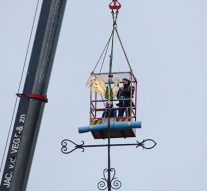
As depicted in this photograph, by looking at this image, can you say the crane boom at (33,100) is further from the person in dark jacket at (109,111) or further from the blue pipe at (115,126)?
the person in dark jacket at (109,111)

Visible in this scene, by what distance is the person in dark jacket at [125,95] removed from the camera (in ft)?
99.7

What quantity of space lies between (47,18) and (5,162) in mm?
4110

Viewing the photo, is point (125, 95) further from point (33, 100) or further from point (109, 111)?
point (33, 100)

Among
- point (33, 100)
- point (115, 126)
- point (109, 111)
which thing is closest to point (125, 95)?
point (109, 111)

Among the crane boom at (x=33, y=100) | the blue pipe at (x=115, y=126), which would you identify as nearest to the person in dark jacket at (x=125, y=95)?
the blue pipe at (x=115, y=126)

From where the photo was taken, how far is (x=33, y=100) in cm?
2900

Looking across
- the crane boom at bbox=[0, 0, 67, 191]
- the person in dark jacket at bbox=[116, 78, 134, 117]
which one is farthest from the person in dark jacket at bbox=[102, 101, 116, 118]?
the crane boom at bbox=[0, 0, 67, 191]

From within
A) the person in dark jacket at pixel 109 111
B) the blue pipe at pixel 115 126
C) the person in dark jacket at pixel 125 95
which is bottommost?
the blue pipe at pixel 115 126

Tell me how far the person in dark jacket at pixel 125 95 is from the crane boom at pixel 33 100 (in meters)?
2.29

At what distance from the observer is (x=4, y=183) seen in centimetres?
2803

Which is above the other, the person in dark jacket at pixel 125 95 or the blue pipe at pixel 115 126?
the person in dark jacket at pixel 125 95

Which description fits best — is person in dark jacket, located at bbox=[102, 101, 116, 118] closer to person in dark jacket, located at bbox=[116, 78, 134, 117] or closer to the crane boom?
person in dark jacket, located at bbox=[116, 78, 134, 117]

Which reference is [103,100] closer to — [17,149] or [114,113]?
[114,113]

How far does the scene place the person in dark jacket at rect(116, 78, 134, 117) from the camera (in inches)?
1196
